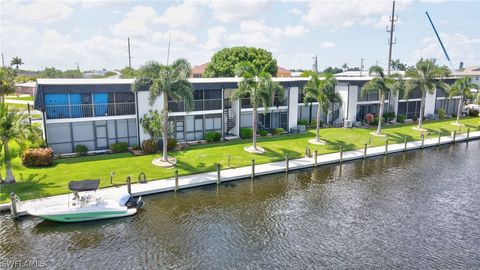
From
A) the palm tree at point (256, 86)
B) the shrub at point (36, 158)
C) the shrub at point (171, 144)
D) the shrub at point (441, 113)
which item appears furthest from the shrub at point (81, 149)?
the shrub at point (441, 113)

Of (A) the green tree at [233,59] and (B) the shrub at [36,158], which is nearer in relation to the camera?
(B) the shrub at [36,158]

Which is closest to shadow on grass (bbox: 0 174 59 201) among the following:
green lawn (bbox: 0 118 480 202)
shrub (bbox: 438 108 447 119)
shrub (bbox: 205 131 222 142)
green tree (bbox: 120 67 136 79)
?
green lawn (bbox: 0 118 480 202)

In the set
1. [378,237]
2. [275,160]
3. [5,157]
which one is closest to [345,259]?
[378,237]

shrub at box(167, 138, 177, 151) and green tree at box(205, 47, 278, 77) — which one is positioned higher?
green tree at box(205, 47, 278, 77)

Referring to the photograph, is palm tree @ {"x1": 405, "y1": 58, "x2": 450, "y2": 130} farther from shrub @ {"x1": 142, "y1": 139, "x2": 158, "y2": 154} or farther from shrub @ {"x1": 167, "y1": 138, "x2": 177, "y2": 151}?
shrub @ {"x1": 142, "y1": 139, "x2": 158, "y2": 154}

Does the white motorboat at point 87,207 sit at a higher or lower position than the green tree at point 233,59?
lower

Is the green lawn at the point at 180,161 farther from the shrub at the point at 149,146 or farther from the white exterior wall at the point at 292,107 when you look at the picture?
the white exterior wall at the point at 292,107
